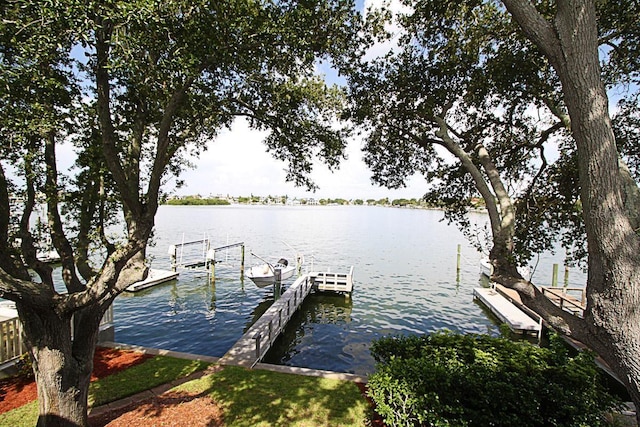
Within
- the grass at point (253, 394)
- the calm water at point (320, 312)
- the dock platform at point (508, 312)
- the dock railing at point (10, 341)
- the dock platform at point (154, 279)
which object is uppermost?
the dock railing at point (10, 341)

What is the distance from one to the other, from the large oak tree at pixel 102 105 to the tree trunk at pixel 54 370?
15mm

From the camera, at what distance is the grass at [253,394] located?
18.4 ft

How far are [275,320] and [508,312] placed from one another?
12.5 m

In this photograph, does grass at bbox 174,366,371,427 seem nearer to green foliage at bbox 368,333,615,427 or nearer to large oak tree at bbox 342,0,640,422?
green foliage at bbox 368,333,615,427

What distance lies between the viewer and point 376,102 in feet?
25.2

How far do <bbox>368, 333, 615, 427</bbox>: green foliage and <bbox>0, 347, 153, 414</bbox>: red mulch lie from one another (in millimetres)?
6584

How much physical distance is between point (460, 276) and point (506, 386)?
24759mm

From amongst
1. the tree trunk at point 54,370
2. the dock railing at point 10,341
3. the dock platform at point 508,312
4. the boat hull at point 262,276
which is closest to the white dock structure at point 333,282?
the boat hull at point 262,276

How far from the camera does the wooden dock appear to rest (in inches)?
338

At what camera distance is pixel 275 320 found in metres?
12.6

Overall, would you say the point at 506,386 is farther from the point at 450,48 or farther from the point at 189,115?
the point at 189,115

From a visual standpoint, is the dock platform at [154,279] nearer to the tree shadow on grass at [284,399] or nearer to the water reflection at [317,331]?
the water reflection at [317,331]

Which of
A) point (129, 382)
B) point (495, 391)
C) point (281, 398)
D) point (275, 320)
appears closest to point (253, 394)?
point (281, 398)

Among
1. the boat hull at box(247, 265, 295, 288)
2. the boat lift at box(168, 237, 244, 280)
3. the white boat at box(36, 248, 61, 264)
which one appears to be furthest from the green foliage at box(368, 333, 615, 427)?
the boat lift at box(168, 237, 244, 280)
